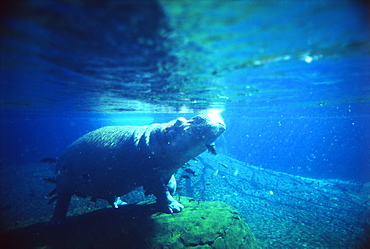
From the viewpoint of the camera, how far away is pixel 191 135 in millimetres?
7129

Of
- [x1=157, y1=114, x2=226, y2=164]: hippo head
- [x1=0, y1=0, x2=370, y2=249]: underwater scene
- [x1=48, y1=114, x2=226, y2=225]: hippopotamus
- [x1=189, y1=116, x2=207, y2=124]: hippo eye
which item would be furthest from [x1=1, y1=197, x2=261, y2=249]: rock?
[x1=189, y1=116, x2=207, y2=124]: hippo eye

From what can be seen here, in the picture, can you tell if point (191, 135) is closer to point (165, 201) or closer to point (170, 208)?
point (165, 201)

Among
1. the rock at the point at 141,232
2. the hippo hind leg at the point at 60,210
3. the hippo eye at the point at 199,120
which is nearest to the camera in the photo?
the rock at the point at 141,232

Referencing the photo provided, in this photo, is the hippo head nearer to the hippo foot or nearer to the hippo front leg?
the hippo front leg

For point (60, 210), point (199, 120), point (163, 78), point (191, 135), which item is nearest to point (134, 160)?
point (191, 135)

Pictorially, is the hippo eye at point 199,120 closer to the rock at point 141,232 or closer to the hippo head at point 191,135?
the hippo head at point 191,135

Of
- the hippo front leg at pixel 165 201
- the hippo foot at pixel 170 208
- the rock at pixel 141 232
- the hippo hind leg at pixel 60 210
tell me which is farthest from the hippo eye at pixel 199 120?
the hippo hind leg at pixel 60 210

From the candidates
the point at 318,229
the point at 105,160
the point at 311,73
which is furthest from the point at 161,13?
the point at 318,229

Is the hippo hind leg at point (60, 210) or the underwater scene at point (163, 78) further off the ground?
the underwater scene at point (163, 78)

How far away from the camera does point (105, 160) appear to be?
758 centimetres

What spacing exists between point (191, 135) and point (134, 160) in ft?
8.73

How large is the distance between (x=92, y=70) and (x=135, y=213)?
6401 millimetres

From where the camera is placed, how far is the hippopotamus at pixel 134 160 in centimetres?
722

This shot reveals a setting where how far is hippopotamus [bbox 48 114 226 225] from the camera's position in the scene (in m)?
7.22
